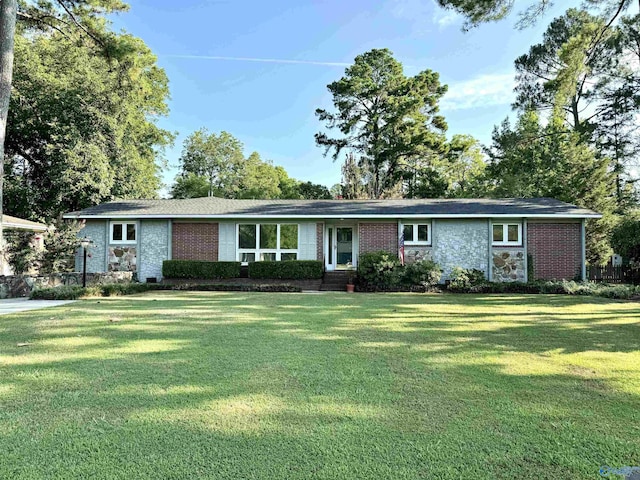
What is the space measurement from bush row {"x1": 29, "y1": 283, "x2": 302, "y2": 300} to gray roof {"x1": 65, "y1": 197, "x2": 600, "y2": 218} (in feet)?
9.91

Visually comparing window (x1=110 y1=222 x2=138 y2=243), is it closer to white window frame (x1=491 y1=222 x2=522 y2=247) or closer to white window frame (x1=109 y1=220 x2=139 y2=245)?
white window frame (x1=109 y1=220 x2=139 y2=245)

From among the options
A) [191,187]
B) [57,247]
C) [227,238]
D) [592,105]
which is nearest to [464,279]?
[227,238]

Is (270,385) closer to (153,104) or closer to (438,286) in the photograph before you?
(438,286)

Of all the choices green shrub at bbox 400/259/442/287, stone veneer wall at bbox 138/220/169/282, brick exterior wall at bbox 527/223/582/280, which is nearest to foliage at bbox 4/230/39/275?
stone veneer wall at bbox 138/220/169/282

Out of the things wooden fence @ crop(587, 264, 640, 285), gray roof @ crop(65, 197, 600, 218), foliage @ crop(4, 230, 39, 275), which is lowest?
wooden fence @ crop(587, 264, 640, 285)

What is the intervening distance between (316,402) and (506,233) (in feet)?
47.1

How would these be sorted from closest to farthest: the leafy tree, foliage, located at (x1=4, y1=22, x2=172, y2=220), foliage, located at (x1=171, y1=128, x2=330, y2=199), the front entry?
the front entry → foliage, located at (x1=4, y1=22, x2=172, y2=220) → the leafy tree → foliage, located at (x1=171, y1=128, x2=330, y2=199)

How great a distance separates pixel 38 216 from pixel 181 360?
873 inches

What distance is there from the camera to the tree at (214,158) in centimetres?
3788

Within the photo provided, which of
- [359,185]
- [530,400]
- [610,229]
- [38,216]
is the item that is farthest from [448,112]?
[530,400]

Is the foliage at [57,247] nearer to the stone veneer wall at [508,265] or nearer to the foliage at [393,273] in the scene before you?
the foliage at [393,273]

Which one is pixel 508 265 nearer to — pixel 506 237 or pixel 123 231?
pixel 506 237

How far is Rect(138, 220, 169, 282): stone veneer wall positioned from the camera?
16.1 m

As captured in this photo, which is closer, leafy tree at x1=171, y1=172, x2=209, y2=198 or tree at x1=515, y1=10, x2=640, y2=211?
tree at x1=515, y1=10, x2=640, y2=211
